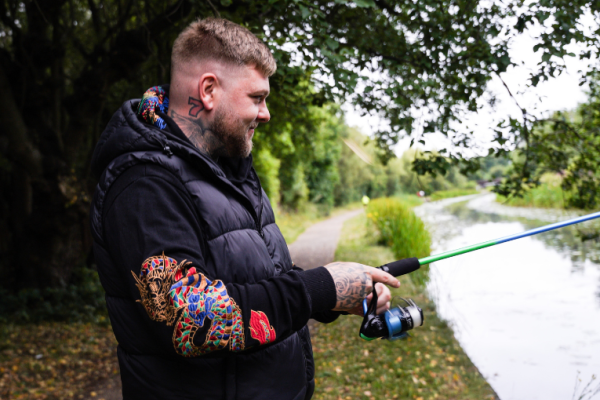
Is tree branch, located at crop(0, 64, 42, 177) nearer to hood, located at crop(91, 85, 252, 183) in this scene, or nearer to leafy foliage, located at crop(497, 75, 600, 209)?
hood, located at crop(91, 85, 252, 183)

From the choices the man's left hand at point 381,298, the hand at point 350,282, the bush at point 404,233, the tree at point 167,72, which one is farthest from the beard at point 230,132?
the bush at point 404,233

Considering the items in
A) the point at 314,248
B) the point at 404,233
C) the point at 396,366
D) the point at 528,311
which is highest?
the point at 404,233

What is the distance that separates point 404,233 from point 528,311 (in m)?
3.78

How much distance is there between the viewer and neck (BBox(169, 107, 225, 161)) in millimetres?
1498

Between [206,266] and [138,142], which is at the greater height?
[138,142]

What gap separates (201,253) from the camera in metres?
1.25

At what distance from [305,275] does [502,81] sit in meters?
4.09

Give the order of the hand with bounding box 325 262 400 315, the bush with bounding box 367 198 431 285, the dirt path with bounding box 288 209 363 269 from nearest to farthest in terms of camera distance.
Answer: the hand with bounding box 325 262 400 315, the bush with bounding box 367 198 431 285, the dirt path with bounding box 288 209 363 269

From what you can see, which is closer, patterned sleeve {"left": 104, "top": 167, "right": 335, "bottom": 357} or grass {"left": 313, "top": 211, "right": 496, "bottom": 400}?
patterned sleeve {"left": 104, "top": 167, "right": 335, "bottom": 357}

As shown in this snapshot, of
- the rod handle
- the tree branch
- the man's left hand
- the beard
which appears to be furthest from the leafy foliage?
the tree branch

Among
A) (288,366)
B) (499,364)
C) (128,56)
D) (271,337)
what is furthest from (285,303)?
(128,56)

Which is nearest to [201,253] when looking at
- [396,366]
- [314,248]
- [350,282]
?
[350,282]

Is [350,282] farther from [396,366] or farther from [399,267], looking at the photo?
[396,366]

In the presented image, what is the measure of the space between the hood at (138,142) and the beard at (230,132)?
0.44ft
